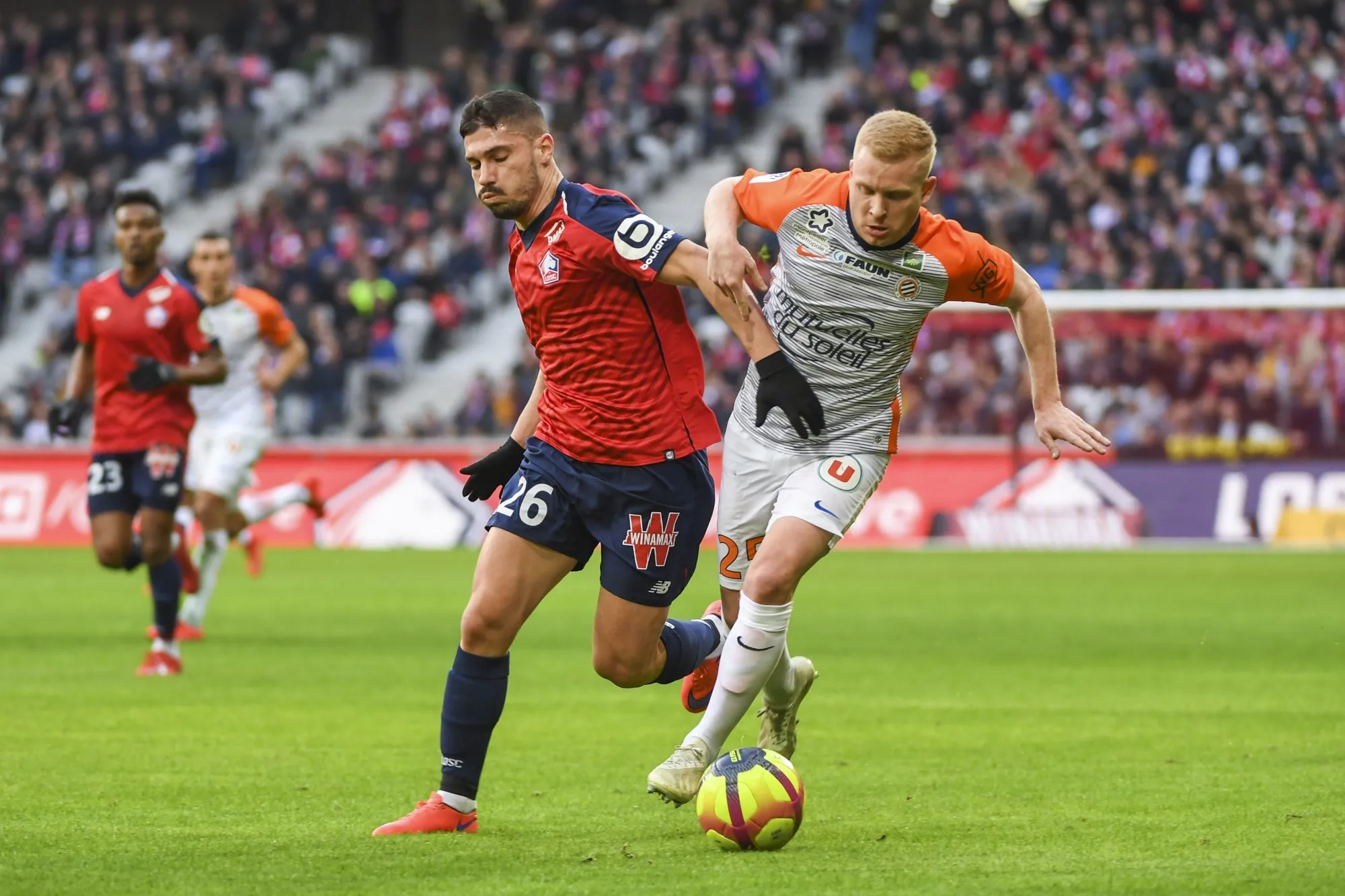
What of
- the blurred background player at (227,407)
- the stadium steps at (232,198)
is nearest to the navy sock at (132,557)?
the blurred background player at (227,407)

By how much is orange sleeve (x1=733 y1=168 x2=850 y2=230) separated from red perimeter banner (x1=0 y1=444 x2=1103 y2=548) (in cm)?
1659

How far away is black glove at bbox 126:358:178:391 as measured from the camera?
10844 millimetres

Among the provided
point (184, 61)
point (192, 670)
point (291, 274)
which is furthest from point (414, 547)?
point (184, 61)

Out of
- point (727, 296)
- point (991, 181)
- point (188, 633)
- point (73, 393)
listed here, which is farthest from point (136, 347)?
point (991, 181)

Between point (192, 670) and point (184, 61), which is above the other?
point (184, 61)

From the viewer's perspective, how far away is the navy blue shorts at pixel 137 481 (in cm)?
1134

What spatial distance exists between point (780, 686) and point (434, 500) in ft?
56.8

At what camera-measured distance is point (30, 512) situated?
24.8 m

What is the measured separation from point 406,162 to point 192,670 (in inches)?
852

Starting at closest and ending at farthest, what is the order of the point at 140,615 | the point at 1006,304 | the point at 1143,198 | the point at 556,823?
1. the point at 556,823
2. the point at 1006,304
3. the point at 140,615
4. the point at 1143,198

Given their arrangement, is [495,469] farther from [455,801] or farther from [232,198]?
[232,198]

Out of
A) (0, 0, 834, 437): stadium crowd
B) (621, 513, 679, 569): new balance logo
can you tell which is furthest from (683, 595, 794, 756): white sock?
(0, 0, 834, 437): stadium crowd

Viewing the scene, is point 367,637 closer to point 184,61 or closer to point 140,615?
point 140,615

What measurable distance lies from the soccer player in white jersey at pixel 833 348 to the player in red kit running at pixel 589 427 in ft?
1.06
